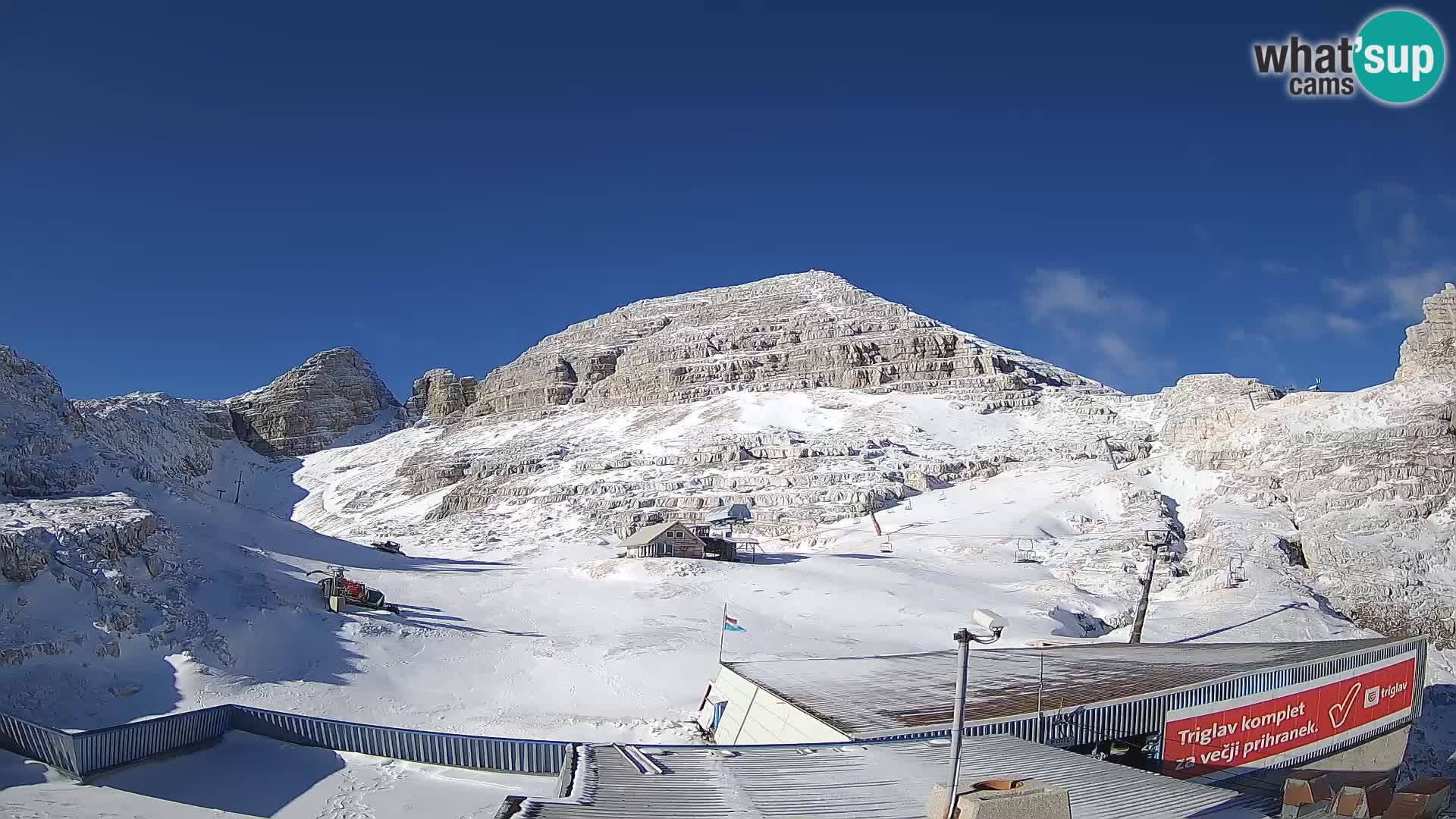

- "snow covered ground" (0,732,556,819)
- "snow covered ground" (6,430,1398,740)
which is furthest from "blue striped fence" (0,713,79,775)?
"snow covered ground" (6,430,1398,740)

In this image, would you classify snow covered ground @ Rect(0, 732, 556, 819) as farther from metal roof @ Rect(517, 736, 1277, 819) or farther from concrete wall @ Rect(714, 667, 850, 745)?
concrete wall @ Rect(714, 667, 850, 745)

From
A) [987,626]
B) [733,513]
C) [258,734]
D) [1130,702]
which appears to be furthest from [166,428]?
[987,626]

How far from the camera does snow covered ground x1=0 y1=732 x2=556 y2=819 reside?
417 inches

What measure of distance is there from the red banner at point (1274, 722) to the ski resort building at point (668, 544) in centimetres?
2717

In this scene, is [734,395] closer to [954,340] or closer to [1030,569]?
[954,340]

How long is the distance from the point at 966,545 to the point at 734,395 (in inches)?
1946

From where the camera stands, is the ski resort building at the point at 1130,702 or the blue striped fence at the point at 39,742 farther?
the ski resort building at the point at 1130,702

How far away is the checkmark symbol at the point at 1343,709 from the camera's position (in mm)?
17578

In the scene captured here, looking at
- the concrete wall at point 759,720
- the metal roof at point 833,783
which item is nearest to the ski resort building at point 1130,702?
the concrete wall at point 759,720

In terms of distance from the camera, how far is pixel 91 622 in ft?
61.2

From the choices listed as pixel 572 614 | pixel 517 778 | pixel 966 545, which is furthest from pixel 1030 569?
pixel 517 778

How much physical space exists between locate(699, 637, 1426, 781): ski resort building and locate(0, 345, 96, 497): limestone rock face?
21.9m

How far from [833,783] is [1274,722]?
1085 cm

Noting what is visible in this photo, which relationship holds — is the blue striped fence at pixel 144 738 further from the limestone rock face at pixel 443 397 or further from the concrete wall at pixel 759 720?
the limestone rock face at pixel 443 397
